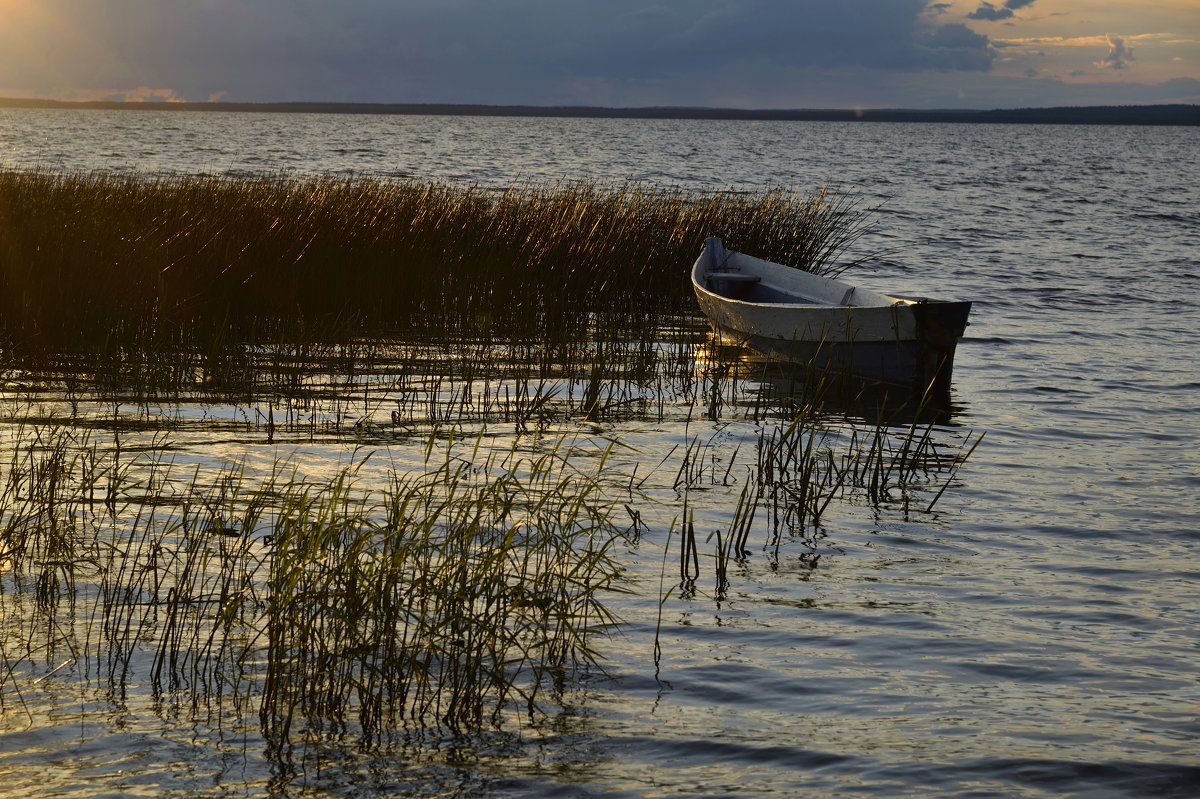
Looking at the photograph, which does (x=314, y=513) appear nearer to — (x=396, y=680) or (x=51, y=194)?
(x=396, y=680)

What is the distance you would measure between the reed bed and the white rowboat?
2.07m

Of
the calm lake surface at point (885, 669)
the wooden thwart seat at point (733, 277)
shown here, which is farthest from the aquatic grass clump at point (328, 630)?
the wooden thwart seat at point (733, 277)

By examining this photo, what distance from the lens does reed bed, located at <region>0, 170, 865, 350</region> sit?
1062 centimetres

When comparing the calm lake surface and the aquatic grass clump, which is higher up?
the aquatic grass clump

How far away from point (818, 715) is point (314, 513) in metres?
2.91

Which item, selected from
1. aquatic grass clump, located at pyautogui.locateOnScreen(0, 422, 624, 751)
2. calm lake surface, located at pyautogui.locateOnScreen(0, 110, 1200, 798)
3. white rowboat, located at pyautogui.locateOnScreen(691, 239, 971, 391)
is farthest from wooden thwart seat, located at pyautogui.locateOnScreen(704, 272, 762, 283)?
aquatic grass clump, located at pyautogui.locateOnScreen(0, 422, 624, 751)

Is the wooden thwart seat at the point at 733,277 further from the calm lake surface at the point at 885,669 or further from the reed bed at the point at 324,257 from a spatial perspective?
the calm lake surface at the point at 885,669

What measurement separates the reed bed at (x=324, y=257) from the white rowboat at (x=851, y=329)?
207 centimetres

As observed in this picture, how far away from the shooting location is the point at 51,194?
15.1 meters

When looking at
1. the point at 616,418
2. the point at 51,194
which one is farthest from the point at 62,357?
the point at 51,194

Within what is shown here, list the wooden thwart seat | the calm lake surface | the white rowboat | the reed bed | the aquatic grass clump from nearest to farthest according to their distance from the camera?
the calm lake surface < the aquatic grass clump < the white rowboat < the reed bed < the wooden thwart seat

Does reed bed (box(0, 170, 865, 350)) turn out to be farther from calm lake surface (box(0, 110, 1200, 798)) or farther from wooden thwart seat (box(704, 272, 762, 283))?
calm lake surface (box(0, 110, 1200, 798))

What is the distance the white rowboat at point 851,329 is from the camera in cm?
990

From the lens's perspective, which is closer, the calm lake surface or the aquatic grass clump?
the calm lake surface
